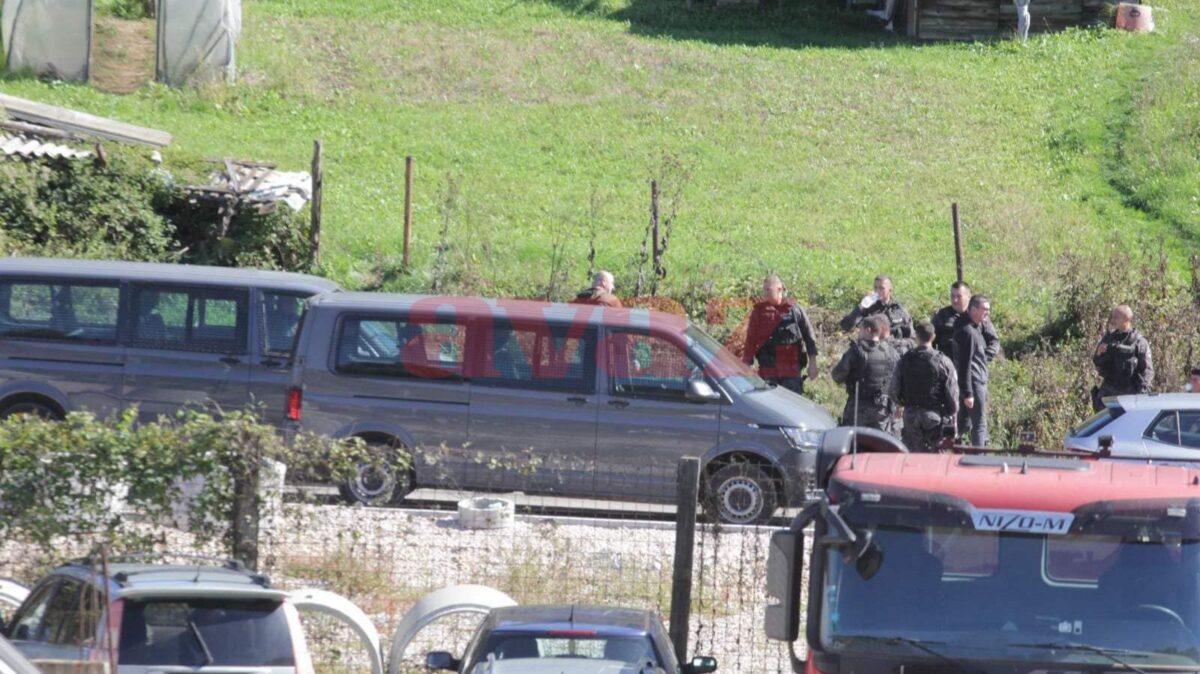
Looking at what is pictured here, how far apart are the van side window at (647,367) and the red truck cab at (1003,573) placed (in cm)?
672

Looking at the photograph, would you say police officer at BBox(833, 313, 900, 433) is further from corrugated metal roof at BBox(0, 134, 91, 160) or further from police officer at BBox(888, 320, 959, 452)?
corrugated metal roof at BBox(0, 134, 91, 160)

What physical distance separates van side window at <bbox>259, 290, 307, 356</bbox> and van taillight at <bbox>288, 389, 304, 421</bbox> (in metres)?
0.72

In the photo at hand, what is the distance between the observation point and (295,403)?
13.8 meters

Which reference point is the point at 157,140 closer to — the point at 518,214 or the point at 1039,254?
the point at 518,214

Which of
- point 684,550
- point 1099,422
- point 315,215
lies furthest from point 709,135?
point 684,550

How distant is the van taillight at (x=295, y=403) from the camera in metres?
13.7

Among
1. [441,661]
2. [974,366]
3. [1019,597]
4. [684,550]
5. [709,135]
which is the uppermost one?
[709,135]

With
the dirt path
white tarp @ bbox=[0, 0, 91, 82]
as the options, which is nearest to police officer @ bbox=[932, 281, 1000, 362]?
the dirt path

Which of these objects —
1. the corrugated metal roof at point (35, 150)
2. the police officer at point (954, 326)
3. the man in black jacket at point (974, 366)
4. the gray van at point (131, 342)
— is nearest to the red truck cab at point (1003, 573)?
the gray van at point (131, 342)

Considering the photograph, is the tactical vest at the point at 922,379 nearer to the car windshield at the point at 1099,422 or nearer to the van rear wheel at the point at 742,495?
the car windshield at the point at 1099,422

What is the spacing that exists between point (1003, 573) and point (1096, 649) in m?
0.49

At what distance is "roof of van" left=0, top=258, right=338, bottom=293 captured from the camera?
14.4 m

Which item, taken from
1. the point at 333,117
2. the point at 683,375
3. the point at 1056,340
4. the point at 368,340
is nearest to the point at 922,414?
the point at 683,375

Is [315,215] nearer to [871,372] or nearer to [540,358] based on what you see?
[540,358]
